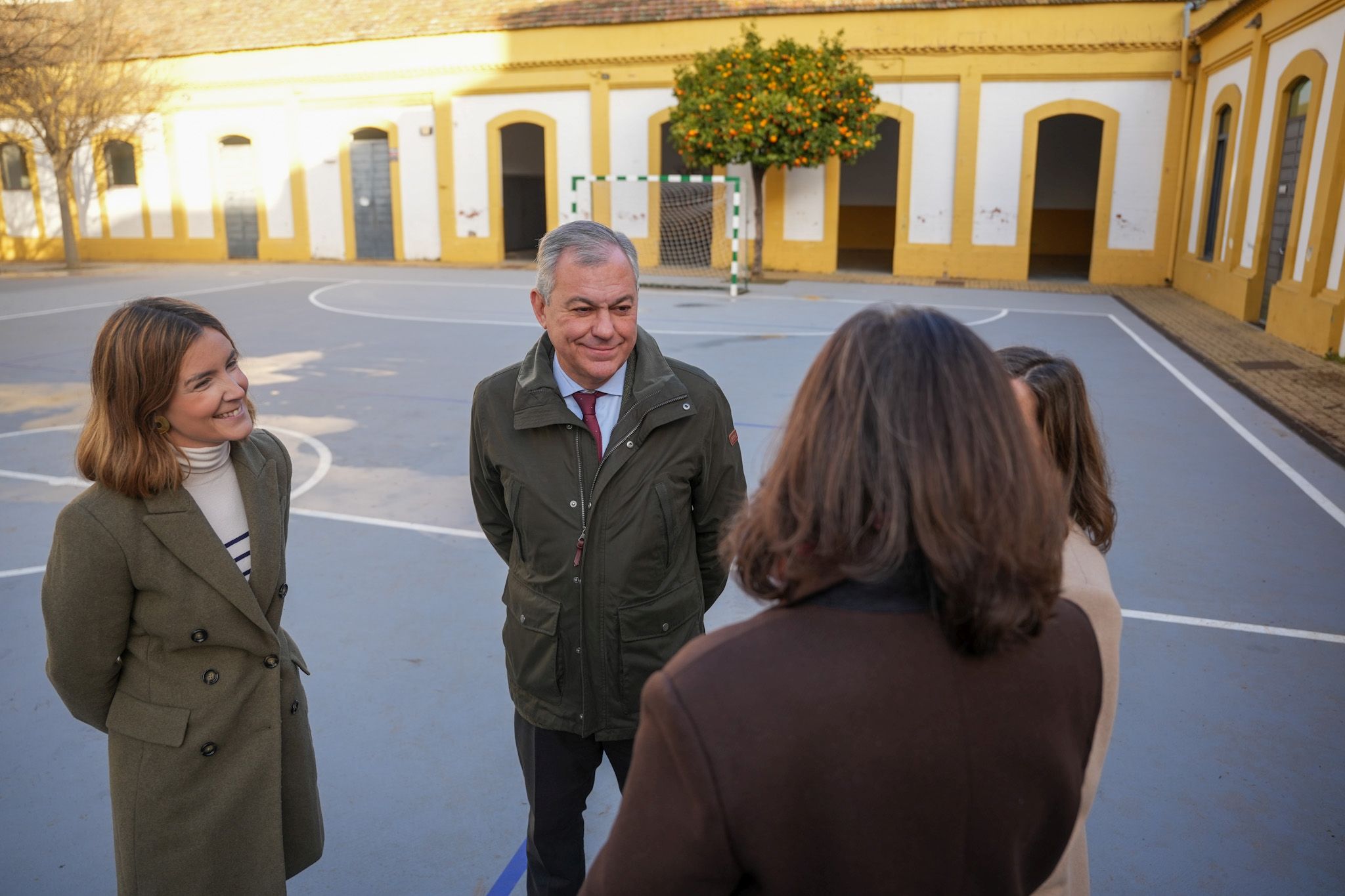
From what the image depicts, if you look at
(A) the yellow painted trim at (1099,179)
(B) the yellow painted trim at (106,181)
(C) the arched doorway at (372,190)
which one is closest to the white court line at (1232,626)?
(A) the yellow painted trim at (1099,179)

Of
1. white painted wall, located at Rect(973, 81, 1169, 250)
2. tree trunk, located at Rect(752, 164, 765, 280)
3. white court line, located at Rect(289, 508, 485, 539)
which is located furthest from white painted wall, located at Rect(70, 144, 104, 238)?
white court line, located at Rect(289, 508, 485, 539)

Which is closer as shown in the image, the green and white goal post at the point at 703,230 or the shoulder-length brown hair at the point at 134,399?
the shoulder-length brown hair at the point at 134,399

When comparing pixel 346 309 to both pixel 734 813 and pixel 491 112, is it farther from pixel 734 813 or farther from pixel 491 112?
pixel 734 813

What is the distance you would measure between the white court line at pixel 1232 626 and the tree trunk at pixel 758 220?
16.2 m

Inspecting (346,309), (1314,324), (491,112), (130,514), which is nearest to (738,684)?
(130,514)

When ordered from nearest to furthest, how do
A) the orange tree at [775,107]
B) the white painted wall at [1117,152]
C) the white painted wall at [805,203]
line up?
the orange tree at [775,107], the white painted wall at [1117,152], the white painted wall at [805,203]

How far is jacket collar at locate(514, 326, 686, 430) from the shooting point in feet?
7.54

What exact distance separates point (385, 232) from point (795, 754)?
85.1 feet

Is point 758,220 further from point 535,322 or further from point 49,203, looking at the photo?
point 49,203

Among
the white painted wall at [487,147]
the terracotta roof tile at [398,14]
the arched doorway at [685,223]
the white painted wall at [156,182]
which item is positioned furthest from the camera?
the white painted wall at [156,182]

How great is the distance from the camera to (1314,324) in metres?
11.6

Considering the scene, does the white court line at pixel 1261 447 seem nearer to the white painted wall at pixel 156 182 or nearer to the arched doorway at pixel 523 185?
the arched doorway at pixel 523 185

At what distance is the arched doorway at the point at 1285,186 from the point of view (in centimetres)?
1320

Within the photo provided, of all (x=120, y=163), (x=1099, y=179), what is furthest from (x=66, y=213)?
(x=1099, y=179)
